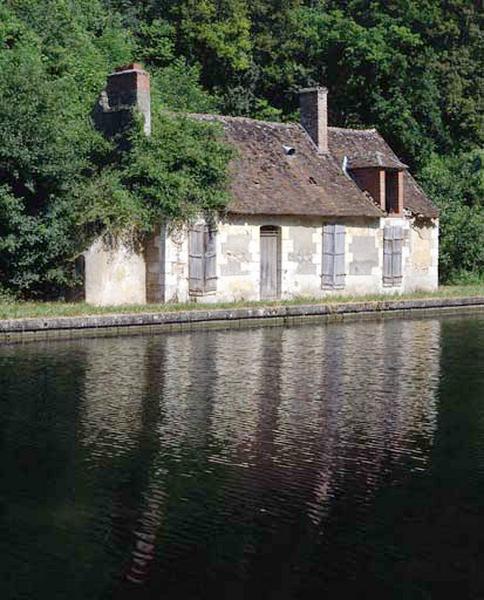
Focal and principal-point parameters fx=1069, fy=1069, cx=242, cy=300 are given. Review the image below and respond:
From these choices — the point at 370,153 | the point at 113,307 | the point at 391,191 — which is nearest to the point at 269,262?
the point at 391,191

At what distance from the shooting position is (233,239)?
2673 centimetres

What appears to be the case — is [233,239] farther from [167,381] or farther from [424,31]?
[424,31]

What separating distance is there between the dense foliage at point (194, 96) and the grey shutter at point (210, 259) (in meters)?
0.96

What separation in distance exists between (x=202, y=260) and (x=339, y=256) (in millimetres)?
4710

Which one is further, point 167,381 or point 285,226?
point 285,226

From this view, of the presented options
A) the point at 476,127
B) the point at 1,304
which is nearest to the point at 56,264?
the point at 1,304

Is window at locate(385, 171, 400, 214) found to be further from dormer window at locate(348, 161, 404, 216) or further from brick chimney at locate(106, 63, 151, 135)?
brick chimney at locate(106, 63, 151, 135)

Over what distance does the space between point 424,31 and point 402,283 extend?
16.9 m

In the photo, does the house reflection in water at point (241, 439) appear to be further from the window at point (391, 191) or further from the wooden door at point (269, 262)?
the window at point (391, 191)

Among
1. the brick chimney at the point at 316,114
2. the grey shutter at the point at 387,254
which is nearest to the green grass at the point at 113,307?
the grey shutter at the point at 387,254

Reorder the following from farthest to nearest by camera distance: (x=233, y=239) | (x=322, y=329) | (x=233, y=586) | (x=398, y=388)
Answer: (x=233, y=239), (x=322, y=329), (x=398, y=388), (x=233, y=586)

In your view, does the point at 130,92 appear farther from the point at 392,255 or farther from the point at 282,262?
the point at 392,255

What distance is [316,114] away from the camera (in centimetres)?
3084

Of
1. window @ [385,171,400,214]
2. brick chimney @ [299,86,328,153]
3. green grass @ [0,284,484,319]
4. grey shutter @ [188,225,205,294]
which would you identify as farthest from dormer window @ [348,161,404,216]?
grey shutter @ [188,225,205,294]
